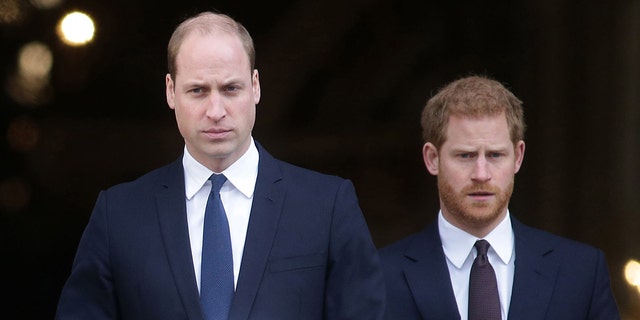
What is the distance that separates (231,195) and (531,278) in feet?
4.17

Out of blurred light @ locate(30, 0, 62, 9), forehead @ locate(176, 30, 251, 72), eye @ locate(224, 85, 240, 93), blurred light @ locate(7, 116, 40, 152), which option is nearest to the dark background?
blurred light @ locate(30, 0, 62, 9)

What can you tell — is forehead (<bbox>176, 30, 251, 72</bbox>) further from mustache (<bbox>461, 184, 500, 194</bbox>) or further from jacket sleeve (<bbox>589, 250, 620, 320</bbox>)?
jacket sleeve (<bbox>589, 250, 620, 320</bbox>)

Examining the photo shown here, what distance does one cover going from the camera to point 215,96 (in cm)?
522

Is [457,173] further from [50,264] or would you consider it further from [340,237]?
[50,264]

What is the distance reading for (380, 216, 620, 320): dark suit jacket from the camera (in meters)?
5.88

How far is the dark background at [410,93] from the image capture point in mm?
7430

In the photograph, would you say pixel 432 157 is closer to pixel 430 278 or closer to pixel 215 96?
pixel 430 278

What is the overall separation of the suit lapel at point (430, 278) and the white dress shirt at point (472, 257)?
4 cm

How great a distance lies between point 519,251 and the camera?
5.96 m

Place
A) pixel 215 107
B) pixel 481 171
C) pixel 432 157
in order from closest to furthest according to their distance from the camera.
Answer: pixel 215 107, pixel 481 171, pixel 432 157

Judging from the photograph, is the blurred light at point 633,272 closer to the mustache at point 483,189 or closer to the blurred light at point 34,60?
the mustache at point 483,189

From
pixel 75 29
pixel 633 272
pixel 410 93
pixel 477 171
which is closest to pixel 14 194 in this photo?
pixel 75 29

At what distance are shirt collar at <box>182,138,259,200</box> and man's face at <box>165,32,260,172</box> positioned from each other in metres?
0.03

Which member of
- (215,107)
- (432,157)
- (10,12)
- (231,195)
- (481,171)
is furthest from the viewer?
(10,12)
